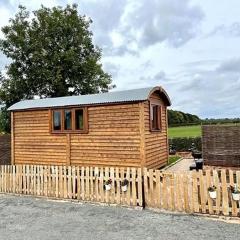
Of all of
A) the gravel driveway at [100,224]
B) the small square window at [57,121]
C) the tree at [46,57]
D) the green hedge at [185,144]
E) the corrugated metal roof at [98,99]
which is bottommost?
the gravel driveway at [100,224]

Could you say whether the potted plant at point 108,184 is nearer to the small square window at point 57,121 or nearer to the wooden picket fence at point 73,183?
the wooden picket fence at point 73,183

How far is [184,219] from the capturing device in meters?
8.71

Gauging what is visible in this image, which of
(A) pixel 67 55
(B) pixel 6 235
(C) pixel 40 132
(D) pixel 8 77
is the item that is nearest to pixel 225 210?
(B) pixel 6 235

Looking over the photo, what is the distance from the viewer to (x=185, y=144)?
27578mm

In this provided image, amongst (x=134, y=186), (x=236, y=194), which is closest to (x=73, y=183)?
(x=134, y=186)

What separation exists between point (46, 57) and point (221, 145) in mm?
21264

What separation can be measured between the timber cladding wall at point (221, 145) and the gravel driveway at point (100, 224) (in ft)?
24.2

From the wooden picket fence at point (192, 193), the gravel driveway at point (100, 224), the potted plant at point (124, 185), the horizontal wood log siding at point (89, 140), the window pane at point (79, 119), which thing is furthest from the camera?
the window pane at point (79, 119)

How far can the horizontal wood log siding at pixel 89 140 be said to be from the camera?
13625 millimetres

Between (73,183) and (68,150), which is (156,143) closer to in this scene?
(68,150)

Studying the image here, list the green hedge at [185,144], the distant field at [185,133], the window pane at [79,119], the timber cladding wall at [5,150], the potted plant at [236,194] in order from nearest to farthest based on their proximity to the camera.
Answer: the potted plant at [236,194] → the window pane at [79,119] → the timber cladding wall at [5,150] → the green hedge at [185,144] → the distant field at [185,133]

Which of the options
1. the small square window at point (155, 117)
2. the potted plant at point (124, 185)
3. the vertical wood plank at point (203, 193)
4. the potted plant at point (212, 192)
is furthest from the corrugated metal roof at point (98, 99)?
the potted plant at point (212, 192)

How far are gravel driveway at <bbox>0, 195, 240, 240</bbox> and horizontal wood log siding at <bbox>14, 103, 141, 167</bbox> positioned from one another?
377cm

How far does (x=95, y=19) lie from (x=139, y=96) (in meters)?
24.6
